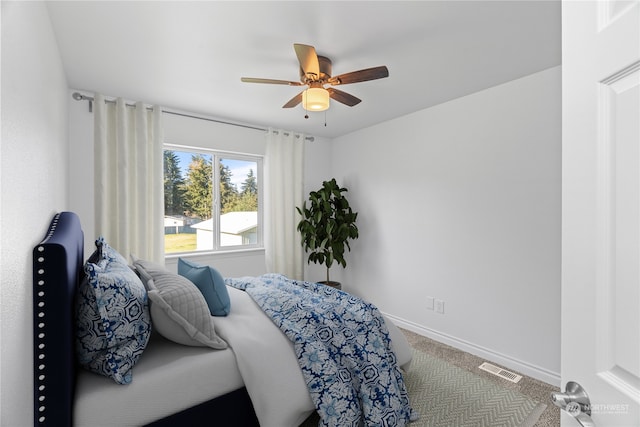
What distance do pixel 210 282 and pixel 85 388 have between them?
0.76m

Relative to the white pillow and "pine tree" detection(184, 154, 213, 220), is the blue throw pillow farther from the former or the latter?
"pine tree" detection(184, 154, 213, 220)

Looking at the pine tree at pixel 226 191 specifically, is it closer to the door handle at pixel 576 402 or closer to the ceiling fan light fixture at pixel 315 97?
the ceiling fan light fixture at pixel 315 97

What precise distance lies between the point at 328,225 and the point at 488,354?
215cm

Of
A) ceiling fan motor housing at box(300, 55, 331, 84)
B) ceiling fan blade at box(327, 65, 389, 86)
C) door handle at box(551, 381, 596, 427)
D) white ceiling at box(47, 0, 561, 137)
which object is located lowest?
door handle at box(551, 381, 596, 427)

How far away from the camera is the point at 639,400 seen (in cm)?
52

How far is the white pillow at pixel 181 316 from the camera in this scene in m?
1.57

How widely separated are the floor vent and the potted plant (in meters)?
1.92

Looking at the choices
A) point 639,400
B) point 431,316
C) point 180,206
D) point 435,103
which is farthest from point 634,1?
point 180,206

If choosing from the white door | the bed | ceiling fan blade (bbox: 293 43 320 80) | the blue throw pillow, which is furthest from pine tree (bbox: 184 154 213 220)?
the white door

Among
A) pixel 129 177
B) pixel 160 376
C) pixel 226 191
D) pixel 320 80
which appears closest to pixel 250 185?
pixel 226 191

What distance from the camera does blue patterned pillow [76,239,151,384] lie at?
1.34m

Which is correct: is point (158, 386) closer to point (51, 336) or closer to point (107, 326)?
point (107, 326)

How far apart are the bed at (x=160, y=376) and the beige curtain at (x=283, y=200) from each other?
2.15m

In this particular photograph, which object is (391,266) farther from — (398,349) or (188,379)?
(188,379)
